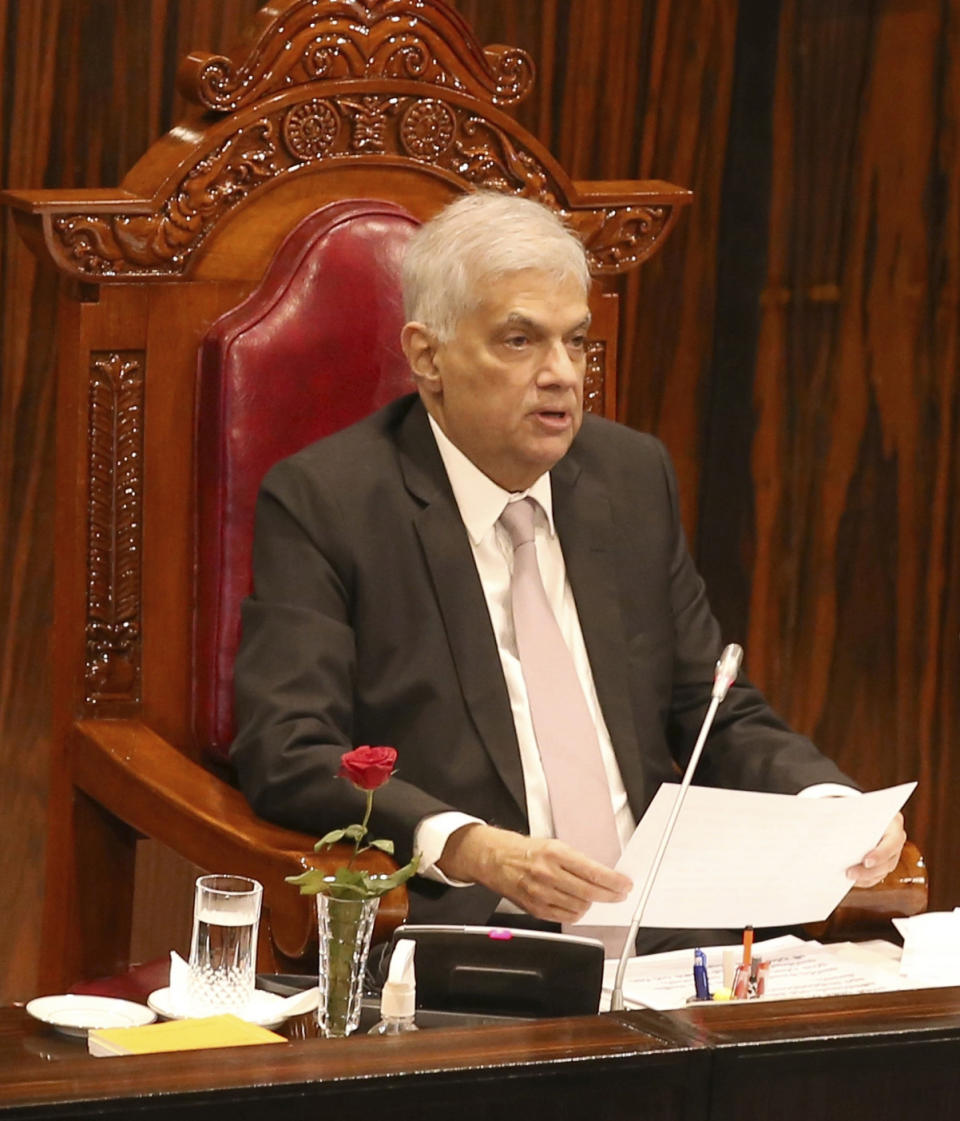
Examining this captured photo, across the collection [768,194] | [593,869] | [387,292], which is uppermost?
[768,194]

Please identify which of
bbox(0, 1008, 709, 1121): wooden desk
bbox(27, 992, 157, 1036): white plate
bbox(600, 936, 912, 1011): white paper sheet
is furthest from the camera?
bbox(600, 936, 912, 1011): white paper sheet

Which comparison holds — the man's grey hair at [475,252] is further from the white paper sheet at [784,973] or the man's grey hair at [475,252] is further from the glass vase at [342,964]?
Result: the glass vase at [342,964]

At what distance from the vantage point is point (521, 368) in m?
2.53

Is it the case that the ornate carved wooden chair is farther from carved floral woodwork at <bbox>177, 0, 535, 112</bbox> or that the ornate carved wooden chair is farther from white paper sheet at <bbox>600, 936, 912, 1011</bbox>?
white paper sheet at <bbox>600, 936, 912, 1011</bbox>

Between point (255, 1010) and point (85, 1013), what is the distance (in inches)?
5.8

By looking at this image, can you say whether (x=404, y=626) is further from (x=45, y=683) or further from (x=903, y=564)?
(x=903, y=564)

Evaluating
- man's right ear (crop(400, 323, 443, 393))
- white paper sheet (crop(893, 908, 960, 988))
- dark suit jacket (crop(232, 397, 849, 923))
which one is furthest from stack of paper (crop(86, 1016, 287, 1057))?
man's right ear (crop(400, 323, 443, 393))

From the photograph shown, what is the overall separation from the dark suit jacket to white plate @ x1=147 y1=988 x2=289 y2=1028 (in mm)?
472

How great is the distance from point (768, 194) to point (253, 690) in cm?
151

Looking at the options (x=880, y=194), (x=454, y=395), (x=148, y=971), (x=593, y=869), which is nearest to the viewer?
(x=593, y=869)

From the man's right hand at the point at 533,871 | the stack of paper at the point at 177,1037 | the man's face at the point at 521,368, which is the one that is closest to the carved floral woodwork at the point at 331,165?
the man's face at the point at 521,368

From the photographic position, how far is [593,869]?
2.10 meters

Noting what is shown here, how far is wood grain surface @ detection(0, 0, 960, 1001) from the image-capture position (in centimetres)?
331

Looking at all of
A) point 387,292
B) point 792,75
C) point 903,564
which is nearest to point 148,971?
point 387,292
